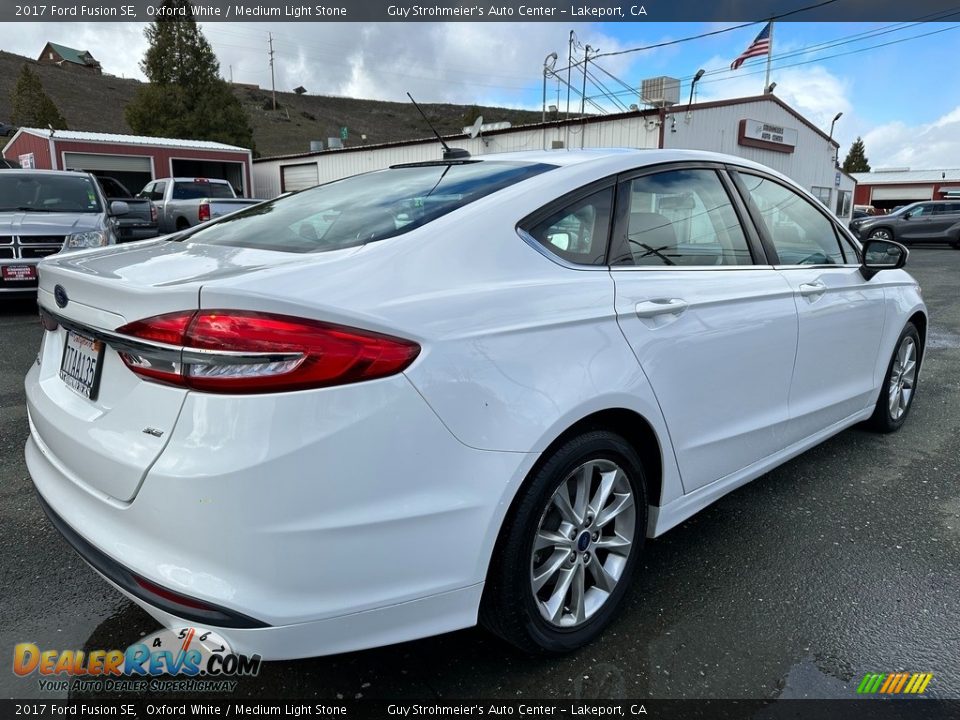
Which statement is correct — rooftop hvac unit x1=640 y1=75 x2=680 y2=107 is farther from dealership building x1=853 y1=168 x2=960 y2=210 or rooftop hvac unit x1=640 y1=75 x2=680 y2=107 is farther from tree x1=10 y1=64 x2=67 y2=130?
tree x1=10 y1=64 x2=67 y2=130

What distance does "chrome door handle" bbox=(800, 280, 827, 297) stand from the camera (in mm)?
3027

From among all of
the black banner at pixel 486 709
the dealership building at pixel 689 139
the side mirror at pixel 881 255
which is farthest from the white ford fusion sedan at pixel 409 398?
the dealership building at pixel 689 139

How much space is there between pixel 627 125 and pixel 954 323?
9.80 meters

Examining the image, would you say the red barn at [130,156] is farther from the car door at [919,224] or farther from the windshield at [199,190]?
the car door at [919,224]

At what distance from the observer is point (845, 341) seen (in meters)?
3.38

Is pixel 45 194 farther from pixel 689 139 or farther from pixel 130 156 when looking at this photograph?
pixel 130 156

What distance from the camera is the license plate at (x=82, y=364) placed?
1.84 meters

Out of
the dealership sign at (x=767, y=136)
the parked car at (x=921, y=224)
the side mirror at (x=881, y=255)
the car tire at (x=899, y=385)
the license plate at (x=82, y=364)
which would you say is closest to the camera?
the license plate at (x=82, y=364)

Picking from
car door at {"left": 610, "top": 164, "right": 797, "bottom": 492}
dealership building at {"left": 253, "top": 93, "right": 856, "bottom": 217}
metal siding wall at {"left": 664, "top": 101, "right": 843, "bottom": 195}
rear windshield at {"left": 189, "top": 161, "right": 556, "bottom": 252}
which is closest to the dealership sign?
dealership building at {"left": 253, "top": 93, "right": 856, "bottom": 217}

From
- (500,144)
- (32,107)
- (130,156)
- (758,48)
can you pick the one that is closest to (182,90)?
(130,156)

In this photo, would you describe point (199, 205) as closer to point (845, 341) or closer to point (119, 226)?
point (119, 226)

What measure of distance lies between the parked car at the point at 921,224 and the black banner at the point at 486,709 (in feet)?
80.1

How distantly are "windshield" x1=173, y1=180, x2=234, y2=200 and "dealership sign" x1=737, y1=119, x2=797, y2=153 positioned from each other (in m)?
14.7

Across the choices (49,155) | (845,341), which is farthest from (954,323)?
(49,155)
